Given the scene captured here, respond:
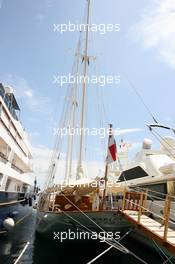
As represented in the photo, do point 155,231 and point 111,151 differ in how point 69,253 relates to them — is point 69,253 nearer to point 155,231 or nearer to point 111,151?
point 111,151

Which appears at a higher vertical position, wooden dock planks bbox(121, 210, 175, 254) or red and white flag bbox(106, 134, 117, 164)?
red and white flag bbox(106, 134, 117, 164)

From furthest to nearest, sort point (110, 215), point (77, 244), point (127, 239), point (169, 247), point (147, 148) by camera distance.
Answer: point (147, 148), point (127, 239), point (77, 244), point (110, 215), point (169, 247)

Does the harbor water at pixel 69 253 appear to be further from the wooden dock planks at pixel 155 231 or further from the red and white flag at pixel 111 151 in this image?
the red and white flag at pixel 111 151

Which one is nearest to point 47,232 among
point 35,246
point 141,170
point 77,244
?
point 35,246

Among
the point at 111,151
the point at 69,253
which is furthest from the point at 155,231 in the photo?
the point at 69,253

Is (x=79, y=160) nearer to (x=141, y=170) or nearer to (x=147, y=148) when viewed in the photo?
(x=141, y=170)

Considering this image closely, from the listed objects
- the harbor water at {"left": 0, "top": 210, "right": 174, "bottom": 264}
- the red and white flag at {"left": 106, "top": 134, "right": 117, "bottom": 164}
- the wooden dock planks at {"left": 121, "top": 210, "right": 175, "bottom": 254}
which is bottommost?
the harbor water at {"left": 0, "top": 210, "right": 174, "bottom": 264}

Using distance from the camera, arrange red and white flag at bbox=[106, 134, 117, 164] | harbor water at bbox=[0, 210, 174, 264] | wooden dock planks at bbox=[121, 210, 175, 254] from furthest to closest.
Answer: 1. harbor water at bbox=[0, 210, 174, 264]
2. red and white flag at bbox=[106, 134, 117, 164]
3. wooden dock planks at bbox=[121, 210, 175, 254]

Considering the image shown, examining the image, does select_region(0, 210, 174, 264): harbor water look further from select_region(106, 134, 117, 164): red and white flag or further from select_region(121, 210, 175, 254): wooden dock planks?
select_region(106, 134, 117, 164): red and white flag

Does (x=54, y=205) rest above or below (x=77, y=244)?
above

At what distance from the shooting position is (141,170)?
838 inches

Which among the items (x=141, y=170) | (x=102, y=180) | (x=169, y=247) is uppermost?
(x=141, y=170)

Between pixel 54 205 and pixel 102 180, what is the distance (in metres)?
4.10

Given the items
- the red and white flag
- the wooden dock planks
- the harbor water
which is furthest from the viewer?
the harbor water
